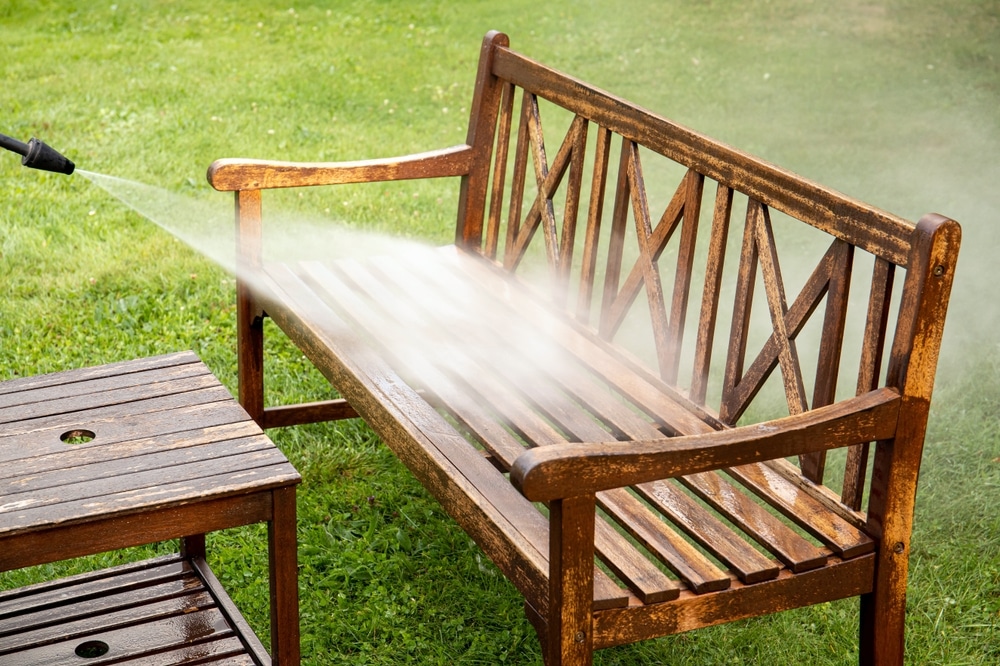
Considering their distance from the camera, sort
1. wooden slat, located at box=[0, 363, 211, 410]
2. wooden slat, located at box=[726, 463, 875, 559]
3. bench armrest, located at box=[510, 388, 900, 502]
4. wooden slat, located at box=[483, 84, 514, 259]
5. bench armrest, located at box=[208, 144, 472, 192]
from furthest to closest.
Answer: wooden slat, located at box=[483, 84, 514, 259]
bench armrest, located at box=[208, 144, 472, 192]
wooden slat, located at box=[0, 363, 211, 410]
wooden slat, located at box=[726, 463, 875, 559]
bench armrest, located at box=[510, 388, 900, 502]

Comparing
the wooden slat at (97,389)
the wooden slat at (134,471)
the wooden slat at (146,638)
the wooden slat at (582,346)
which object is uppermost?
the wooden slat at (134,471)

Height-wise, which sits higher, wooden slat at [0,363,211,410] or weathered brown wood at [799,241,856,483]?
weathered brown wood at [799,241,856,483]

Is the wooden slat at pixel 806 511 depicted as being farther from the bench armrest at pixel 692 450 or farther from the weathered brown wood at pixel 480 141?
the weathered brown wood at pixel 480 141

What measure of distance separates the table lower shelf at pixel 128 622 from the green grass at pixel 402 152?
11.7 inches

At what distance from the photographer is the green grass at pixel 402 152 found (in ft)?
11.3

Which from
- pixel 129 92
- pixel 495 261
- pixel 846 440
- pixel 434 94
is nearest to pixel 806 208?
pixel 846 440

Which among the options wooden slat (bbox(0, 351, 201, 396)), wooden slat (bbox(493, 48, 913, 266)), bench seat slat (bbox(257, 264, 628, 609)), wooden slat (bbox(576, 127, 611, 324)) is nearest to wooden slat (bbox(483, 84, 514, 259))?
wooden slat (bbox(493, 48, 913, 266))

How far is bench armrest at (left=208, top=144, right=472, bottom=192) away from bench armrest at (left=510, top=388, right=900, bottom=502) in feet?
6.74

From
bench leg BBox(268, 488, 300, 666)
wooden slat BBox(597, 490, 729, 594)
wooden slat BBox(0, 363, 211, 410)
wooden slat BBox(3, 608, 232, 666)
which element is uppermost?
wooden slat BBox(0, 363, 211, 410)

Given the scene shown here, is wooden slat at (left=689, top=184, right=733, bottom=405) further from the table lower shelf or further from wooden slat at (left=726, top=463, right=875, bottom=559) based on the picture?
the table lower shelf

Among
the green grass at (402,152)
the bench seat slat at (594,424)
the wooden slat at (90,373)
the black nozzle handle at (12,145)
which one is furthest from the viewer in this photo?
the green grass at (402,152)

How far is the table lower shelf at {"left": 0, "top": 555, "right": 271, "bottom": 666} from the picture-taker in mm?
2928

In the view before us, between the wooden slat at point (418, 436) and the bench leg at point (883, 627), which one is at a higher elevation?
the wooden slat at point (418, 436)

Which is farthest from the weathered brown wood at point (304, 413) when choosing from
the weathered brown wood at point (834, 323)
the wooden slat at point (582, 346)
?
the weathered brown wood at point (834, 323)
